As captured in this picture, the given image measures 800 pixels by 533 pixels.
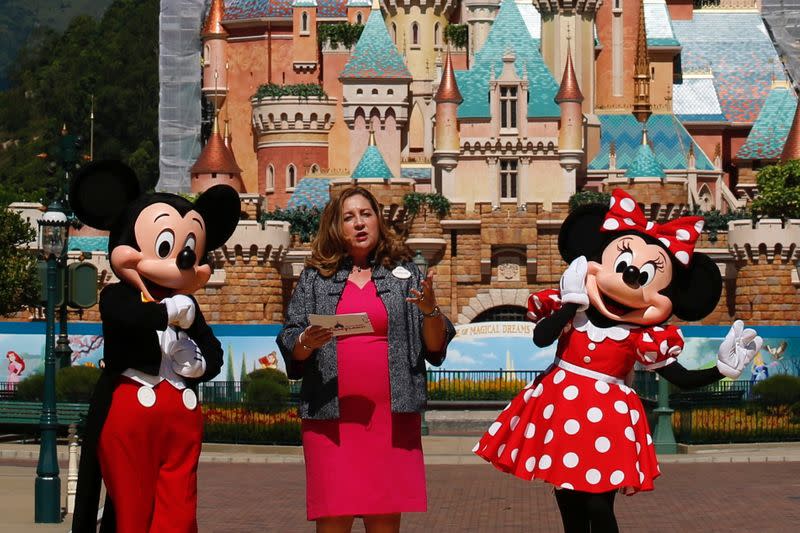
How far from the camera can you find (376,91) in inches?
2490

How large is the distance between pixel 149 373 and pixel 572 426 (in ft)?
7.92

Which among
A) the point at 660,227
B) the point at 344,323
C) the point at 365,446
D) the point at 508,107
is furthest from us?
the point at 508,107

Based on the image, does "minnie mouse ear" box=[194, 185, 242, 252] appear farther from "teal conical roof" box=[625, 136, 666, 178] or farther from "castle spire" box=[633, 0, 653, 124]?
"castle spire" box=[633, 0, 653, 124]

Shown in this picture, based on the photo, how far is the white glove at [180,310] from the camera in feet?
35.1

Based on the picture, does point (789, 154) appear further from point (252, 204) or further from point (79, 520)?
point (79, 520)

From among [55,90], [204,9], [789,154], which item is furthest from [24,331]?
[55,90]

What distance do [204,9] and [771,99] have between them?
24707 mm

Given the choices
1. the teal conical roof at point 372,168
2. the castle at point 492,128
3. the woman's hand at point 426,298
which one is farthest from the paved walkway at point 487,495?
the teal conical roof at point 372,168

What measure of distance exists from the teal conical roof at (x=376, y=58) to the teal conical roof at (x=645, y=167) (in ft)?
32.8

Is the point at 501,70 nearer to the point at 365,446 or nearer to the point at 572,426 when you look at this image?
the point at 572,426

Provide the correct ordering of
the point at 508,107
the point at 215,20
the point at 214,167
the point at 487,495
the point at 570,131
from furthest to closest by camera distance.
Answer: the point at 215,20
the point at 214,167
the point at 508,107
the point at 570,131
the point at 487,495

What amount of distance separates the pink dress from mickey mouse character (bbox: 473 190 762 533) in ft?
3.56

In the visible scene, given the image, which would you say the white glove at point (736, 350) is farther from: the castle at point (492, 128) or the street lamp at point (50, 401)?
the castle at point (492, 128)

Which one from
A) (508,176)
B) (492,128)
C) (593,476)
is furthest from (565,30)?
(593,476)
